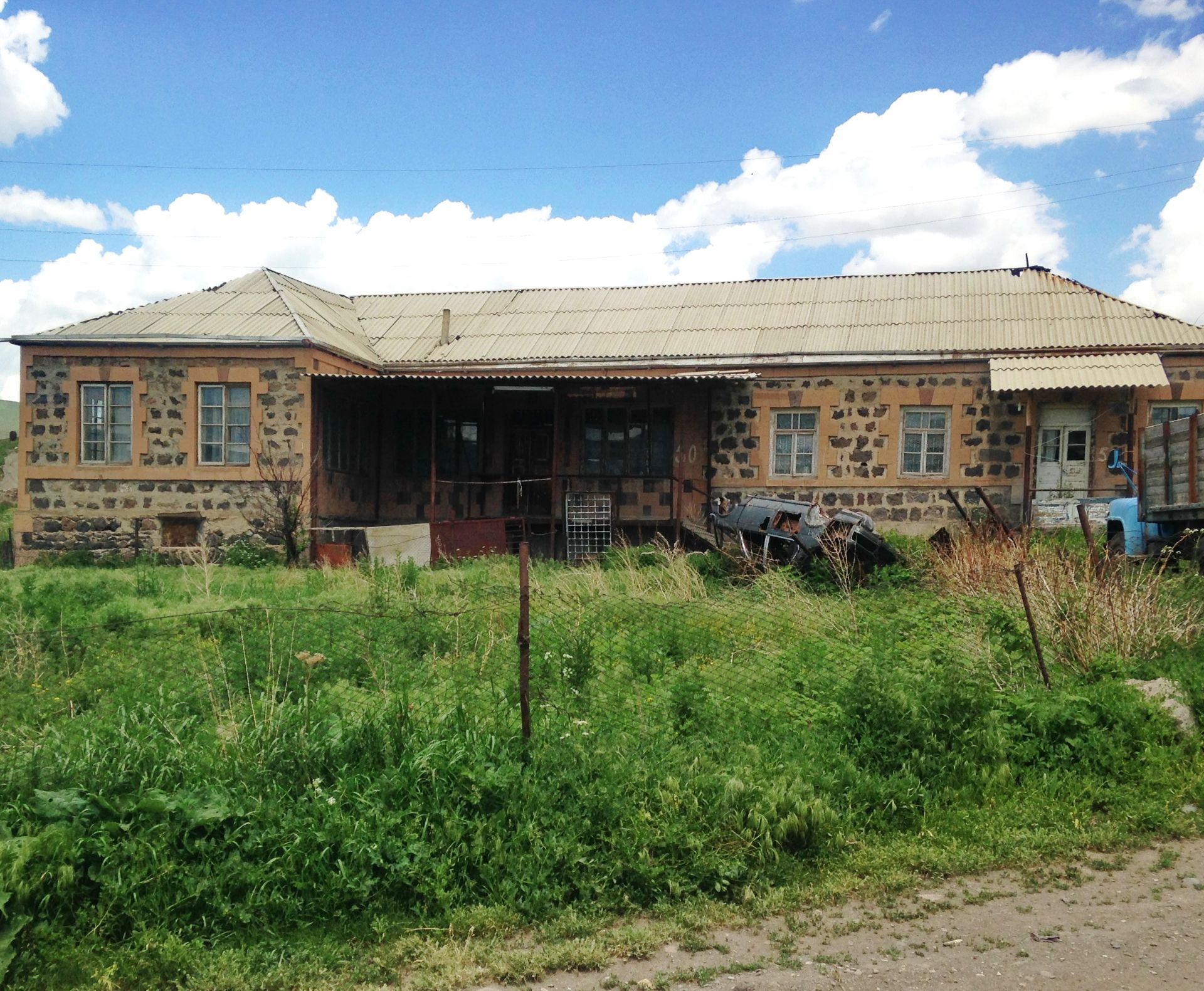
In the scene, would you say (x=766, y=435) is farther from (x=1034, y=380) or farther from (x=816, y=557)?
(x=816, y=557)

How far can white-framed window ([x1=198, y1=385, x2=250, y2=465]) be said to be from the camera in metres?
18.8

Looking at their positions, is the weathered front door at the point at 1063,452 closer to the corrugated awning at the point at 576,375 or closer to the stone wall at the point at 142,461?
the corrugated awning at the point at 576,375

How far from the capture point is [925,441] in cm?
1894

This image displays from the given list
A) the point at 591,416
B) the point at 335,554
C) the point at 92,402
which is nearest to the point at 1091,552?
the point at 335,554

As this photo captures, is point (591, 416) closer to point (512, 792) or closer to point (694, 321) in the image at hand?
point (694, 321)

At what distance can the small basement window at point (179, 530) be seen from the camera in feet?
61.8

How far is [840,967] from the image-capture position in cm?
455

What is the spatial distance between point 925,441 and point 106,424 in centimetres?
1414

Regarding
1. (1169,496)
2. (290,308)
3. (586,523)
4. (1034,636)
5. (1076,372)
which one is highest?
(290,308)

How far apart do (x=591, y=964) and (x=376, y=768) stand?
5.59 feet

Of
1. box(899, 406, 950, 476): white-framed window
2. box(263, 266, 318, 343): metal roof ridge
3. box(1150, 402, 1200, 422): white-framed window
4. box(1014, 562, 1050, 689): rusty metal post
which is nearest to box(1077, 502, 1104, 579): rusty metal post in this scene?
box(1014, 562, 1050, 689): rusty metal post

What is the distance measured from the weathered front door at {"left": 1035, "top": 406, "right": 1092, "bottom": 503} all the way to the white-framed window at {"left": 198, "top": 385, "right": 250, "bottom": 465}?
13361mm

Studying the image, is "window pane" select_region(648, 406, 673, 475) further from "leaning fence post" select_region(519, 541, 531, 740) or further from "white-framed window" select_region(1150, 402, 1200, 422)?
"leaning fence post" select_region(519, 541, 531, 740)

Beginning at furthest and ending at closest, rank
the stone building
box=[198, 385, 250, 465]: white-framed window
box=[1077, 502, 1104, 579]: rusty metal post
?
box=[198, 385, 250, 465]: white-framed window
the stone building
box=[1077, 502, 1104, 579]: rusty metal post
